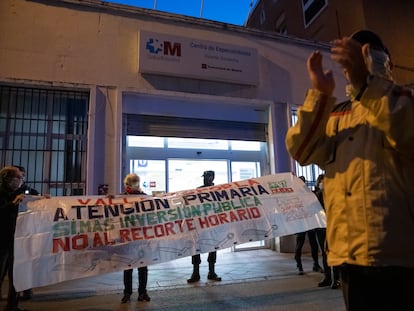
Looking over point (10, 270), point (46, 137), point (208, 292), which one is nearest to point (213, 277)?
point (208, 292)

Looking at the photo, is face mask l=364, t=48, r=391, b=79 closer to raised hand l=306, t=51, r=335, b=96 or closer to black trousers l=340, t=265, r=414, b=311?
raised hand l=306, t=51, r=335, b=96

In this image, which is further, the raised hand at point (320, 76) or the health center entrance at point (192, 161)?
the health center entrance at point (192, 161)

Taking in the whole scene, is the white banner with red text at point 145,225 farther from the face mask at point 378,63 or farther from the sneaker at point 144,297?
the face mask at point 378,63

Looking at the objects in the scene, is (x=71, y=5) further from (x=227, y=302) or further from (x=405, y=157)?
(x=405, y=157)

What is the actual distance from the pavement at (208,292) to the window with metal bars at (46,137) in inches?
83.9

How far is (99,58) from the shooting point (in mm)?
7484

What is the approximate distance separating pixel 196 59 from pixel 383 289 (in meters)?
7.51

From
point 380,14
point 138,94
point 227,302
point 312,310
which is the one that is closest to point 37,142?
point 138,94

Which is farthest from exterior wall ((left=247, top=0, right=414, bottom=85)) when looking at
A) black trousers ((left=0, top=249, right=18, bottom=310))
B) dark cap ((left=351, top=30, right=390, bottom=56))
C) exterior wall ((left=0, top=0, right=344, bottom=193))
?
black trousers ((left=0, top=249, right=18, bottom=310))

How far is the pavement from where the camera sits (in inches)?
179

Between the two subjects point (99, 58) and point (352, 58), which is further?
point (99, 58)

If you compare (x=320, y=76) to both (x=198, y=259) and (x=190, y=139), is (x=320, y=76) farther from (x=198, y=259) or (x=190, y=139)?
(x=190, y=139)

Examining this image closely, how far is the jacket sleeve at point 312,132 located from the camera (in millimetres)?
1532

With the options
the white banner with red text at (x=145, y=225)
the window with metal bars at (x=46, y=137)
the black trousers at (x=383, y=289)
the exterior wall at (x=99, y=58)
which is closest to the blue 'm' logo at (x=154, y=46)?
the exterior wall at (x=99, y=58)
